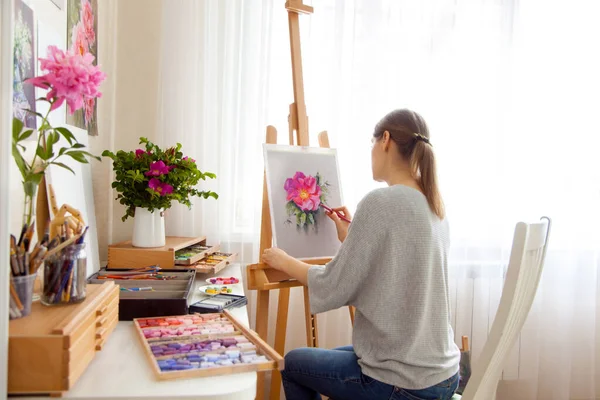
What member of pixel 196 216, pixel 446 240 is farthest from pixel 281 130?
pixel 446 240

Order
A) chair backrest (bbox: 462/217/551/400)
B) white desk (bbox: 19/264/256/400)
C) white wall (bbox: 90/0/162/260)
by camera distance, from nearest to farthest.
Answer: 1. white desk (bbox: 19/264/256/400)
2. chair backrest (bbox: 462/217/551/400)
3. white wall (bbox: 90/0/162/260)

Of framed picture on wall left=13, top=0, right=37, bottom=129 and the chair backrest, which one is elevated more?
framed picture on wall left=13, top=0, right=37, bottom=129

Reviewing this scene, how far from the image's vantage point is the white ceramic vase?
1.80 metres

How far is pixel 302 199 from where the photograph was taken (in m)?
1.91

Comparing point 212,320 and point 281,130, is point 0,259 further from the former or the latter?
point 281,130

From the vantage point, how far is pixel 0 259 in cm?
77

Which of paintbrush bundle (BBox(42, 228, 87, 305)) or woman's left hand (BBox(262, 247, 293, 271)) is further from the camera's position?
woman's left hand (BBox(262, 247, 293, 271))

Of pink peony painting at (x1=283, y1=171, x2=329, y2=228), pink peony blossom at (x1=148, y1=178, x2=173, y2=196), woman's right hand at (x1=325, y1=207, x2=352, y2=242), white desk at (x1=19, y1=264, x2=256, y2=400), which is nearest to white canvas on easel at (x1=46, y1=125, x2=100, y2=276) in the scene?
pink peony blossom at (x1=148, y1=178, x2=173, y2=196)

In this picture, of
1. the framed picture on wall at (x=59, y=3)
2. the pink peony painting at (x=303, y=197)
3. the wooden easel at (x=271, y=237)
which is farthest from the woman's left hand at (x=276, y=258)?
the framed picture on wall at (x=59, y=3)

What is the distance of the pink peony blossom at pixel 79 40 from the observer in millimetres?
1607

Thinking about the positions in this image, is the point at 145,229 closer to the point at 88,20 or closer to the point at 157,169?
the point at 157,169

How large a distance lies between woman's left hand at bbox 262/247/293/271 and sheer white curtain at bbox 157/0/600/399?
56cm

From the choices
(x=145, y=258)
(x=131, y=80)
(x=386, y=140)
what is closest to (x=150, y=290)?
(x=145, y=258)

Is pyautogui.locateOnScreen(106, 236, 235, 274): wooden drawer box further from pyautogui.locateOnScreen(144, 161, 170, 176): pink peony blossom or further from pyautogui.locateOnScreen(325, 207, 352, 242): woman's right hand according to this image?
pyautogui.locateOnScreen(325, 207, 352, 242): woman's right hand
